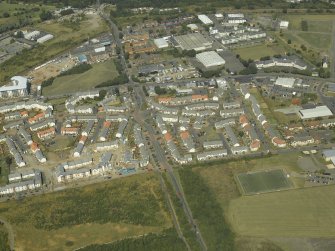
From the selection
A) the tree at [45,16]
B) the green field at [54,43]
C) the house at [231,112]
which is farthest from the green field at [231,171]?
the tree at [45,16]

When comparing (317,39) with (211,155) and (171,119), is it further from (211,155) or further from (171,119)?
(211,155)

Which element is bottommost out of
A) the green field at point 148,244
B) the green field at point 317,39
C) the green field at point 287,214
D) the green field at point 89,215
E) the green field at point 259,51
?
the green field at point 317,39

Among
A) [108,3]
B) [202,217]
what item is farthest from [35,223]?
[108,3]

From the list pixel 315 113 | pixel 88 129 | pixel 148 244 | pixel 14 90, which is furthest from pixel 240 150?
pixel 14 90

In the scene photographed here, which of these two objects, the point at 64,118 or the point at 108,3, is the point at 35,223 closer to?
the point at 64,118

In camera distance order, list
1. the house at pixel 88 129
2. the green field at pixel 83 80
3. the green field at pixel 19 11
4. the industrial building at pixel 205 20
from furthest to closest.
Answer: the green field at pixel 19 11
the industrial building at pixel 205 20
the green field at pixel 83 80
the house at pixel 88 129

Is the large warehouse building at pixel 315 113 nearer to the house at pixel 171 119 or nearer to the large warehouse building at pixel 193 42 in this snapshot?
the house at pixel 171 119

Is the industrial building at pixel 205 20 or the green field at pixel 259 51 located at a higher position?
the industrial building at pixel 205 20

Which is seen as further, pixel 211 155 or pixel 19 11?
pixel 19 11
